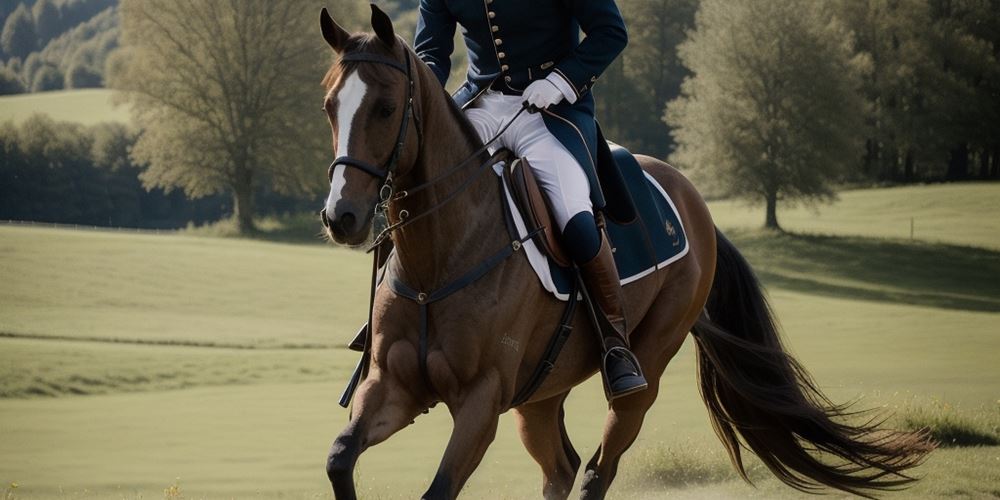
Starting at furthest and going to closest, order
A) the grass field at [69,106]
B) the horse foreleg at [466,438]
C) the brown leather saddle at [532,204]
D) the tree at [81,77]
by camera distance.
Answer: the tree at [81,77], the grass field at [69,106], the brown leather saddle at [532,204], the horse foreleg at [466,438]

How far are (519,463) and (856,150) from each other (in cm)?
3401

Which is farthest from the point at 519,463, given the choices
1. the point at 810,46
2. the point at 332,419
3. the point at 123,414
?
the point at 810,46

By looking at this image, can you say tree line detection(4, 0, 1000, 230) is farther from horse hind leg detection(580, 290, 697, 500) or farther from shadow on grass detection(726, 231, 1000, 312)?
horse hind leg detection(580, 290, 697, 500)

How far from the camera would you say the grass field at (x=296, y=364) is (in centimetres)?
1203

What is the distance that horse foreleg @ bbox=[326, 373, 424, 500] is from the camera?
4.75 metres

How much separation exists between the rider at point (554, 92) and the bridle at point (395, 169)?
48 cm

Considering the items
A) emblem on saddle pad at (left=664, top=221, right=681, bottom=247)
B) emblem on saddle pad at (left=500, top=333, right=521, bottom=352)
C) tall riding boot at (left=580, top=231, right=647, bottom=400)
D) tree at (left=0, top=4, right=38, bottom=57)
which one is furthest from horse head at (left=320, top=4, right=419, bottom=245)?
tree at (left=0, top=4, right=38, bottom=57)

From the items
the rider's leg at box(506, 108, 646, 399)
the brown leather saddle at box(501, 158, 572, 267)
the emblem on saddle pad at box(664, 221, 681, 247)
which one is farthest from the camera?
the emblem on saddle pad at box(664, 221, 681, 247)

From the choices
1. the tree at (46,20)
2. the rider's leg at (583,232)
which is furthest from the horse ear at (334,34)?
the tree at (46,20)

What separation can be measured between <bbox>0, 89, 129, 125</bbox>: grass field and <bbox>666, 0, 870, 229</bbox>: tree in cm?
2693

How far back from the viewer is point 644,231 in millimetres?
6863

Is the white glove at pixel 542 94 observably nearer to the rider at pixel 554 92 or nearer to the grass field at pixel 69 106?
Answer: the rider at pixel 554 92

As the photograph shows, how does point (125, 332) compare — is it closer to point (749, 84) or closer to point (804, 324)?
point (804, 324)

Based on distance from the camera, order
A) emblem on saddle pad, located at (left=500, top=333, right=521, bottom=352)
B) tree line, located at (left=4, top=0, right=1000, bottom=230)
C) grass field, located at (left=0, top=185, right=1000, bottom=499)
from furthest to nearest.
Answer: tree line, located at (left=4, top=0, right=1000, bottom=230) → grass field, located at (left=0, top=185, right=1000, bottom=499) → emblem on saddle pad, located at (left=500, top=333, right=521, bottom=352)
